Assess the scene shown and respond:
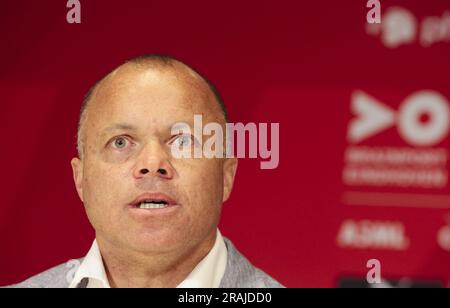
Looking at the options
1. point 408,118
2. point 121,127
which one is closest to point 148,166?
point 121,127

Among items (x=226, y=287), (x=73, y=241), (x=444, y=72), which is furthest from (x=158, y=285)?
(x=444, y=72)

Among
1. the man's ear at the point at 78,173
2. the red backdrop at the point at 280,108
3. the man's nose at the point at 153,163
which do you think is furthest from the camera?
the red backdrop at the point at 280,108

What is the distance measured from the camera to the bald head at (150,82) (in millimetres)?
1854

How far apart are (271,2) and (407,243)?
0.83 meters

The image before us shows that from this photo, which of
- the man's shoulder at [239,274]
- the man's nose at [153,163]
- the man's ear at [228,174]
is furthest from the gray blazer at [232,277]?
the man's nose at [153,163]

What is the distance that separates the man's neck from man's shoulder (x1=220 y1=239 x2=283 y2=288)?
7 centimetres

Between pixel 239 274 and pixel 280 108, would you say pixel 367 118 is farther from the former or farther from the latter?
pixel 239 274

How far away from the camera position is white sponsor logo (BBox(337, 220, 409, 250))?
215 centimetres

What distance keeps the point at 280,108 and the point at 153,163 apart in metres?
0.51

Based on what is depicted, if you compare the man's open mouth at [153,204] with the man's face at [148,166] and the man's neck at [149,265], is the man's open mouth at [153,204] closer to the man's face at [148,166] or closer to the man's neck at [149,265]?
the man's face at [148,166]

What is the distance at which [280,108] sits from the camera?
2.16 m

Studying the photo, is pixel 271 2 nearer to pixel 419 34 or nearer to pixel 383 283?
pixel 419 34

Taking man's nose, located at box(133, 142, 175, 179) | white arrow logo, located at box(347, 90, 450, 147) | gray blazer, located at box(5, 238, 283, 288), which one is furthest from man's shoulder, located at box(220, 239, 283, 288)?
white arrow logo, located at box(347, 90, 450, 147)

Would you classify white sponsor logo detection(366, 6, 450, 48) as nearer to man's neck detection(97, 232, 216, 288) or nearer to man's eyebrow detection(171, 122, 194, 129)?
man's eyebrow detection(171, 122, 194, 129)
